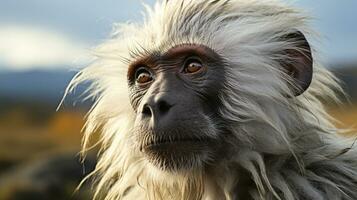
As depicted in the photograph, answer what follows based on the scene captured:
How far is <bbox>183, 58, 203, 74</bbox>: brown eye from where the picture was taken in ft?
16.7

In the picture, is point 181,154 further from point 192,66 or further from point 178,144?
point 192,66

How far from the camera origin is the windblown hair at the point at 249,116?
4980mm

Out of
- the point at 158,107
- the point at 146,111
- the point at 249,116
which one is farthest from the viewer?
the point at 249,116

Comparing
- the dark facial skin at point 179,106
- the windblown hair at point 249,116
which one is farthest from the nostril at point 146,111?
the windblown hair at point 249,116

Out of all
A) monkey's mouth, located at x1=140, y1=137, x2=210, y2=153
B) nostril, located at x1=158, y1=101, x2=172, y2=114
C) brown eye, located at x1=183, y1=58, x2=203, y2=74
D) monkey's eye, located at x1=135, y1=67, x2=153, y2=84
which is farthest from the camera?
monkey's eye, located at x1=135, y1=67, x2=153, y2=84

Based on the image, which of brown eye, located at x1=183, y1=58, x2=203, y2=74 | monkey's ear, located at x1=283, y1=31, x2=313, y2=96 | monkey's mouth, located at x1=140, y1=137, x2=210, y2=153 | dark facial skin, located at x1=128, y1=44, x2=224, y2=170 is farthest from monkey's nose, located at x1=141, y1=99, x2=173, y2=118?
monkey's ear, located at x1=283, y1=31, x2=313, y2=96

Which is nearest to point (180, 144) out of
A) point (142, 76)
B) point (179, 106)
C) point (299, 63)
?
point (179, 106)

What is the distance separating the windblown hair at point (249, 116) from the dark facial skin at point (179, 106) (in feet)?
0.22

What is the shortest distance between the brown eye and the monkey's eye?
204 mm

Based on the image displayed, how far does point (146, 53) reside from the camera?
5289 mm

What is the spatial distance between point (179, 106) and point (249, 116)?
378 millimetres

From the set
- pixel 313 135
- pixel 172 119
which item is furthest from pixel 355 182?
pixel 172 119

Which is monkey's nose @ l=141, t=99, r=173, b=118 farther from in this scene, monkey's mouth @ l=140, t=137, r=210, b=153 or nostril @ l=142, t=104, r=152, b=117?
monkey's mouth @ l=140, t=137, r=210, b=153

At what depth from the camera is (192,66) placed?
511 centimetres
